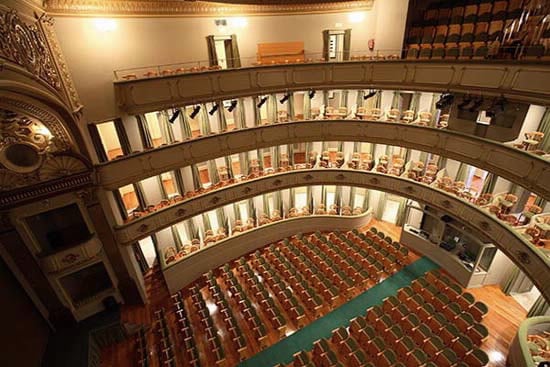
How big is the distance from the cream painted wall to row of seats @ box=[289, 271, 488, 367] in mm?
10399

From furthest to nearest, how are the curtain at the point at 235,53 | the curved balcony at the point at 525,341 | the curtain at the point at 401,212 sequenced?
the curtain at the point at 401,212 → the curtain at the point at 235,53 → the curved balcony at the point at 525,341

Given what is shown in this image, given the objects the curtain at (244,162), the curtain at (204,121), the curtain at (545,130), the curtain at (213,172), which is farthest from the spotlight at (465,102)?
the curtain at (213,172)

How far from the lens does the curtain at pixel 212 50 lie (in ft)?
36.1

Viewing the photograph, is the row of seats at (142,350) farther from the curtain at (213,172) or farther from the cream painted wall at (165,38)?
the cream painted wall at (165,38)

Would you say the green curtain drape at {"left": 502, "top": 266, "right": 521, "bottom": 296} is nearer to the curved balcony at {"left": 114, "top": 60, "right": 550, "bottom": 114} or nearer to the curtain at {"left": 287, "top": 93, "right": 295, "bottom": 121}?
the curved balcony at {"left": 114, "top": 60, "right": 550, "bottom": 114}

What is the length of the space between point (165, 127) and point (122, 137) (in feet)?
5.21

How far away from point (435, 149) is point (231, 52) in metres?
9.02

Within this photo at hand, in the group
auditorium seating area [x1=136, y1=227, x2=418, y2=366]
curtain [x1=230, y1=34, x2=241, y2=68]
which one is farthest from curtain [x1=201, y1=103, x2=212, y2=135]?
auditorium seating area [x1=136, y1=227, x2=418, y2=366]

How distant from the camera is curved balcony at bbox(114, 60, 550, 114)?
7840 millimetres

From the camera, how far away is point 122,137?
9859 millimetres

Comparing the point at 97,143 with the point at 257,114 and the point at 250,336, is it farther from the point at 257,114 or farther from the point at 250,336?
the point at 250,336

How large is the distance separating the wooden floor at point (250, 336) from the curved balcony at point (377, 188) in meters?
2.93


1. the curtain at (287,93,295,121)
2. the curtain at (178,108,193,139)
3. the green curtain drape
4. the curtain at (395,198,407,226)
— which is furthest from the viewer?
the curtain at (395,198,407,226)

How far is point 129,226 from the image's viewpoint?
32.6 ft
